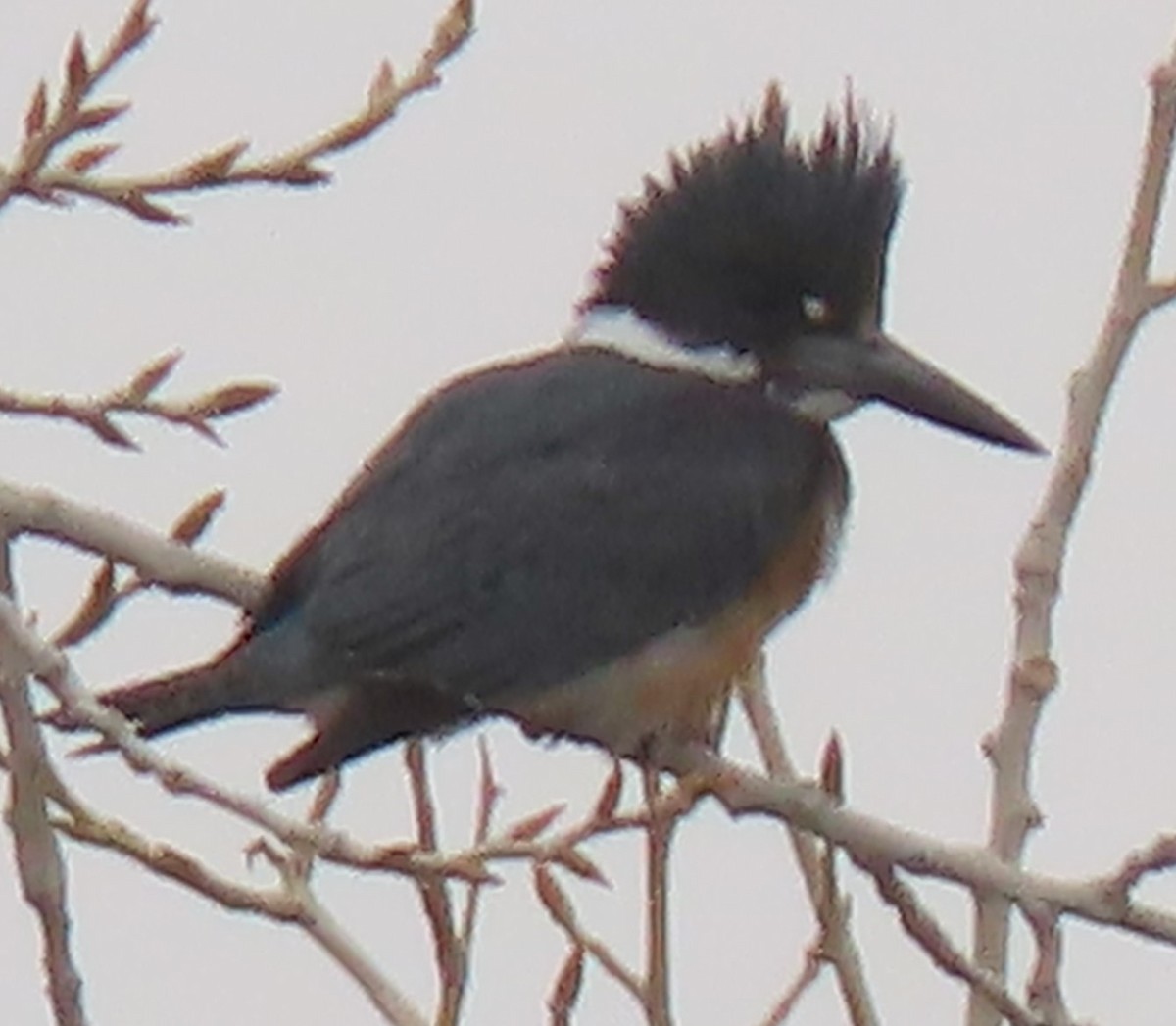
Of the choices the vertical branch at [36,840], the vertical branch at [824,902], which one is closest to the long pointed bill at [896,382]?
the vertical branch at [824,902]

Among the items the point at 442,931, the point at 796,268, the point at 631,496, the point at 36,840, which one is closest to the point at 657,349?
the point at 796,268

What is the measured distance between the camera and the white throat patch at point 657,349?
2.88 meters

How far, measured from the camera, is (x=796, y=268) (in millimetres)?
2854

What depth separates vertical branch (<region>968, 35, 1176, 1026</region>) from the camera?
7.25 ft

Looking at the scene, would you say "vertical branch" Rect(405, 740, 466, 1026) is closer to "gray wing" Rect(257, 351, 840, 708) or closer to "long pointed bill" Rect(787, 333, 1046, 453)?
"gray wing" Rect(257, 351, 840, 708)

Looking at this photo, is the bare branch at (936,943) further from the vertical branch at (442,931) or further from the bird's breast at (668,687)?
the bird's breast at (668,687)

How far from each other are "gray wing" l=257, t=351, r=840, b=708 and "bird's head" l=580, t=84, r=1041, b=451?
0.09 meters

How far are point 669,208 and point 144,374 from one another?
898mm

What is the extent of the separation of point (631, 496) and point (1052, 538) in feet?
1.45

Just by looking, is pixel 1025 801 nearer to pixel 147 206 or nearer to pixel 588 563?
pixel 588 563

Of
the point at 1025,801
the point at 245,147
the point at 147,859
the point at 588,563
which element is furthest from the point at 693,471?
the point at 147,859

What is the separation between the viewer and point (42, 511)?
2.10 m

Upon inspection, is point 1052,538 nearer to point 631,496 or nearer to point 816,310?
point 631,496

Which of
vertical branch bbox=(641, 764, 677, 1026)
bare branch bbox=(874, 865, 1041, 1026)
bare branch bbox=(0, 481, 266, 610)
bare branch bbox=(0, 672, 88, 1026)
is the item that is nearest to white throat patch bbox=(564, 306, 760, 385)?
bare branch bbox=(0, 481, 266, 610)
